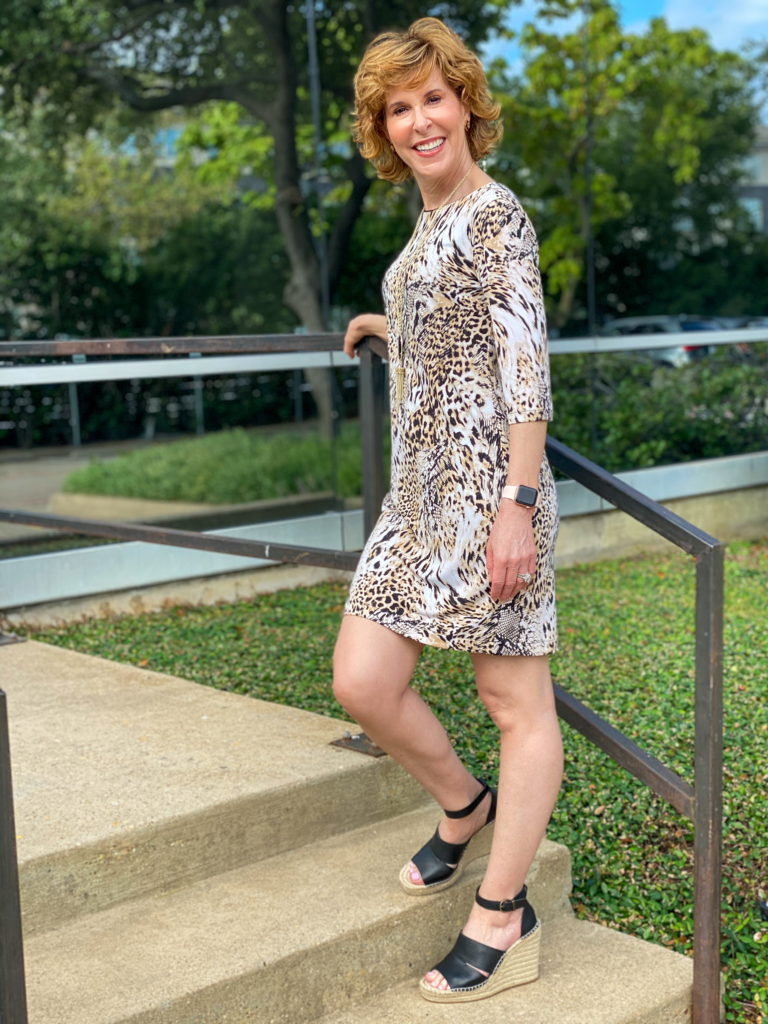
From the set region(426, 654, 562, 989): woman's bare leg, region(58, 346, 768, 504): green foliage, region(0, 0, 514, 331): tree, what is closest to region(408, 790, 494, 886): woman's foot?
region(426, 654, 562, 989): woman's bare leg

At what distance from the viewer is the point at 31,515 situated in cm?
464

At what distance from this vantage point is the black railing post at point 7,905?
1728mm

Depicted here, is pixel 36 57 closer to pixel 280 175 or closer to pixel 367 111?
pixel 280 175

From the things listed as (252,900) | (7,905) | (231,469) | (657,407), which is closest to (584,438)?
(657,407)

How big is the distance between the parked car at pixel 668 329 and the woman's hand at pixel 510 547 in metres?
5.86

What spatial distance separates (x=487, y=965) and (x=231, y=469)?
15.2 ft

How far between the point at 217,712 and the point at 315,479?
3.56m

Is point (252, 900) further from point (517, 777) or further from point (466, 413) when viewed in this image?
point (466, 413)

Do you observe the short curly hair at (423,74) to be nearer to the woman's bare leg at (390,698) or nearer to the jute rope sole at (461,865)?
the woman's bare leg at (390,698)

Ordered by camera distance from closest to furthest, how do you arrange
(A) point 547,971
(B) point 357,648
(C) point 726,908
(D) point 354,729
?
(B) point 357,648 → (A) point 547,971 → (C) point 726,908 → (D) point 354,729

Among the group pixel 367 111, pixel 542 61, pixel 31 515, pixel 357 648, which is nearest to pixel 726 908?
pixel 357 648

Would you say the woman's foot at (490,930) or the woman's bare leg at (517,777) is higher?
the woman's bare leg at (517,777)

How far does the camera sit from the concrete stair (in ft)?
7.96

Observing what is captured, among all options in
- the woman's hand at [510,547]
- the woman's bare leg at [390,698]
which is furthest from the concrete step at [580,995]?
the woman's hand at [510,547]
